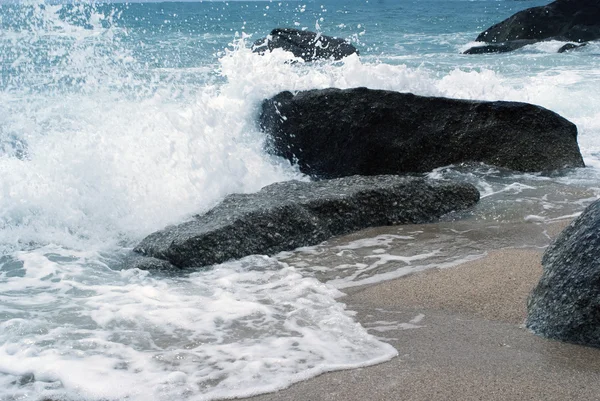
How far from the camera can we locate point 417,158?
6148mm

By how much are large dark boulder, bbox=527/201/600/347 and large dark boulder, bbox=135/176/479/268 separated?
5.48 feet

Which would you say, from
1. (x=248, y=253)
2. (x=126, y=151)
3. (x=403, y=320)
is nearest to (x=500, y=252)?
(x=403, y=320)

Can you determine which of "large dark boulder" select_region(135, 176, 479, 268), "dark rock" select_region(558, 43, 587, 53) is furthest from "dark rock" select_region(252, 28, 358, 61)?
"large dark boulder" select_region(135, 176, 479, 268)

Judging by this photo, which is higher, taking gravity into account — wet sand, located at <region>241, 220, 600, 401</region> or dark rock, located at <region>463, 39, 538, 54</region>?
dark rock, located at <region>463, 39, 538, 54</region>

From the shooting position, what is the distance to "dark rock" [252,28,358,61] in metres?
15.2

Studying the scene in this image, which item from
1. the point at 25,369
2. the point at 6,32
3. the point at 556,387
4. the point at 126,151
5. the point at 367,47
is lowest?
the point at 556,387

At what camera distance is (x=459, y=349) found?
2.78 metres

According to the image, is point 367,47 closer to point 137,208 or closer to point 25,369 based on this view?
point 137,208

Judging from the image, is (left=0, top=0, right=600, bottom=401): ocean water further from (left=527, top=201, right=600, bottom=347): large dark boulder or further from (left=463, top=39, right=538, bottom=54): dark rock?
(left=463, top=39, right=538, bottom=54): dark rock

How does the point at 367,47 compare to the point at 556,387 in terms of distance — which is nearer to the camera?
the point at 556,387

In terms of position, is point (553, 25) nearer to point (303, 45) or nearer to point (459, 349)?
point (303, 45)

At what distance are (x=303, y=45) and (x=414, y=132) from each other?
9.82 meters

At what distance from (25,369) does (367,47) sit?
20.0m

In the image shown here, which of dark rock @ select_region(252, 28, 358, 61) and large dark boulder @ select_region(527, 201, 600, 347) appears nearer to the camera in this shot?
large dark boulder @ select_region(527, 201, 600, 347)
